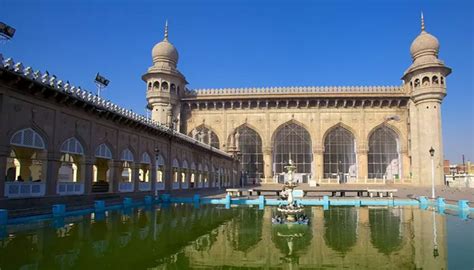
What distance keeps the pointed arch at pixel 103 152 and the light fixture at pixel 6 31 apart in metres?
5.01

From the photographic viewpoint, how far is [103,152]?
1468 cm

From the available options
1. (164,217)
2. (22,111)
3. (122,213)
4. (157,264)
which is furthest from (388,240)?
(22,111)

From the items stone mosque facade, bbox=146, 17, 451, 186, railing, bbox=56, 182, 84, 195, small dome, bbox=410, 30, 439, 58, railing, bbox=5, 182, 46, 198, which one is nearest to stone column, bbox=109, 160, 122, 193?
railing, bbox=56, 182, 84, 195

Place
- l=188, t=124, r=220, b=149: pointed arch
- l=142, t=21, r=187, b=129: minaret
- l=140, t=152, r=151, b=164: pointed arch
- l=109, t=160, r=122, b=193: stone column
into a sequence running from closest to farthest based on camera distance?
l=109, t=160, r=122, b=193: stone column → l=140, t=152, r=151, b=164: pointed arch → l=142, t=21, r=187, b=129: minaret → l=188, t=124, r=220, b=149: pointed arch

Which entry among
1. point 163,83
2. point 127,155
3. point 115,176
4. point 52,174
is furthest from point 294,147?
point 52,174

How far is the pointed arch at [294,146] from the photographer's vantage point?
1400 inches

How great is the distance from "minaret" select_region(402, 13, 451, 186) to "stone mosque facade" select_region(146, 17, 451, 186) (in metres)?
0.20

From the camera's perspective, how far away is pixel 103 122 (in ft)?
47.6

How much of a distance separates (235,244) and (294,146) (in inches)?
1135

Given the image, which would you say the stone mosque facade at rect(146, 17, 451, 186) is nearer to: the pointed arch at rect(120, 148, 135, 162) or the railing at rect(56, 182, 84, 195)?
the pointed arch at rect(120, 148, 135, 162)

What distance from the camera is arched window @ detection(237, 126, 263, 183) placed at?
36312mm

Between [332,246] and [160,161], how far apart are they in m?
14.3

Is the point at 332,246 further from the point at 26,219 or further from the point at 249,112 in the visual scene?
the point at 249,112

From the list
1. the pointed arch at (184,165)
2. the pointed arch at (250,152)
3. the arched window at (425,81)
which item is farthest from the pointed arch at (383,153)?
the pointed arch at (184,165)
